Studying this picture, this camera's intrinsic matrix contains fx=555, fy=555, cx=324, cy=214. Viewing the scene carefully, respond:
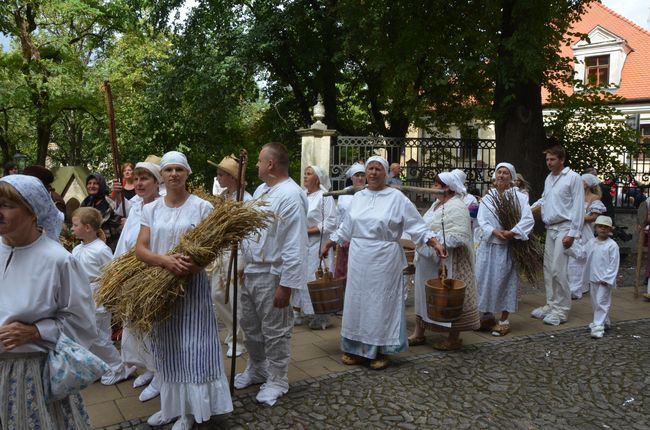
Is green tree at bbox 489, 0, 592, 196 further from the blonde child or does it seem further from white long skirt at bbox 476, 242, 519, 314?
the blonde child

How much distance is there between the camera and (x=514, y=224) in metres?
6.60

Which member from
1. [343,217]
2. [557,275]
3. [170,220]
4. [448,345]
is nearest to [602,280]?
[557,275]

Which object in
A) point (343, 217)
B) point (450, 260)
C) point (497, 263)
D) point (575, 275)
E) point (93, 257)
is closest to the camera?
point (93, 257)

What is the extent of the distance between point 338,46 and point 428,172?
18.8 ft

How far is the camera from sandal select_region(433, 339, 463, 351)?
5789 millimetres

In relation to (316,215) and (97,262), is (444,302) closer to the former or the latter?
(316,215)

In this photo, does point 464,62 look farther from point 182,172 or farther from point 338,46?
point 182,172

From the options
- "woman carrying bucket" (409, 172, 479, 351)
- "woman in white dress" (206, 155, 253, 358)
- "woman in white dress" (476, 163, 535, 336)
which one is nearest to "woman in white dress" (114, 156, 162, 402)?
"woman in white dress" (206, 155, 253, 358)

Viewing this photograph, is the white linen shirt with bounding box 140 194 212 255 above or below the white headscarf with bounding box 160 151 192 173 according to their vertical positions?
below

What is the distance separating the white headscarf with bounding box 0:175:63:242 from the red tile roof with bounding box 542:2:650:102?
89.9ft

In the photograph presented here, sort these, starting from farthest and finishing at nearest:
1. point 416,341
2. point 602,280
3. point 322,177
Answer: point 322,177
point 602,280
point 416,341

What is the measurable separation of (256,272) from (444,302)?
6.26 feet

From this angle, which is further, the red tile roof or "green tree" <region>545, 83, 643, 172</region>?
the red tile roof

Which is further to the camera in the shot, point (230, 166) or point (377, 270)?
point (230, 166)
